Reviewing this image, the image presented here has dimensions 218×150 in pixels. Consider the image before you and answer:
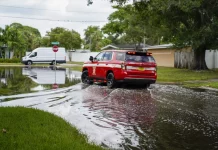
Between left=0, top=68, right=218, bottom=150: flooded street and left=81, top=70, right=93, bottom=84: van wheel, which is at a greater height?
left=81, top=70, right=93, bottom=84: van wheel

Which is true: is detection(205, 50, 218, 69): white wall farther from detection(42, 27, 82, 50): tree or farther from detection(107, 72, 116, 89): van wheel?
detection(42, 27, 82, 50): tree

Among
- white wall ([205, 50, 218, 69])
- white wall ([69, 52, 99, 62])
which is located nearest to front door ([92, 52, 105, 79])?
white wall ([205, 50, 218, 69])

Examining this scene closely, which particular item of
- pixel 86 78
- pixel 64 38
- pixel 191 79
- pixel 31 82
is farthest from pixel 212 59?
pixel 64 38

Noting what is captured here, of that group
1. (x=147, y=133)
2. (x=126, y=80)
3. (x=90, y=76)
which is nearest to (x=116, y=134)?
(x=147, y=133)

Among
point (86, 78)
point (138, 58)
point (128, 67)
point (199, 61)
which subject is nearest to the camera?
point (128, 67)

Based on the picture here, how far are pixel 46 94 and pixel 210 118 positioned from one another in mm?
6728

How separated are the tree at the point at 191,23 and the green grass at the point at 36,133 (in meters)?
17.7

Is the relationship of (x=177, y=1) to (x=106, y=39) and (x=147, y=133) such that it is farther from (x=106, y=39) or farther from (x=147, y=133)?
(x=106, y=39)

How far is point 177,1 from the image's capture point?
79.2 ft

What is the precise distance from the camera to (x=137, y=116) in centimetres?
879

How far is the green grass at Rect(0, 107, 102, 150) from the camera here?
207 inches

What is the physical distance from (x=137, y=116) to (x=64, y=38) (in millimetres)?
62433

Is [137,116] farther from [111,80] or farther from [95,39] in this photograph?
[95,39]

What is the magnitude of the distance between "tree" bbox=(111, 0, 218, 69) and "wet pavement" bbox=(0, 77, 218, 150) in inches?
515
